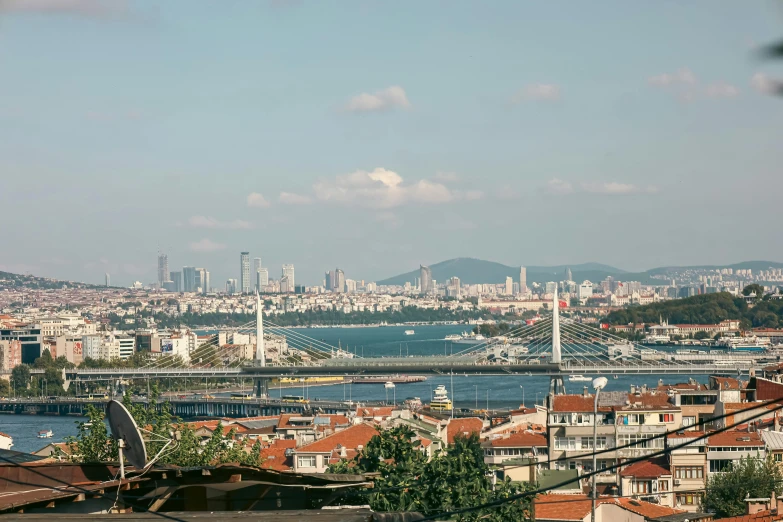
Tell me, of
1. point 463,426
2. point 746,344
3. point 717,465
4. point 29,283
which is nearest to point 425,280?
point 29,283

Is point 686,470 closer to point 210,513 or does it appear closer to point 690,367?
point 210,513

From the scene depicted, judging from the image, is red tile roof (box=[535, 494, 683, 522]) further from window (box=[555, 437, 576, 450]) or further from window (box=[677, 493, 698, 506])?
window (box=[555, 437, 576, 450])

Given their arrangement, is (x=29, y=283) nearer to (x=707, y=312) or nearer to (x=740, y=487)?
(x=707, y=312)

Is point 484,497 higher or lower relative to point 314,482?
lower

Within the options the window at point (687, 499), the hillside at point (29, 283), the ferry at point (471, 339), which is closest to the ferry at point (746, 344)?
the ferry at point (471, 339)

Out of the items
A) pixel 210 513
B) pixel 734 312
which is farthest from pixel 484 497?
pixel 734 312
